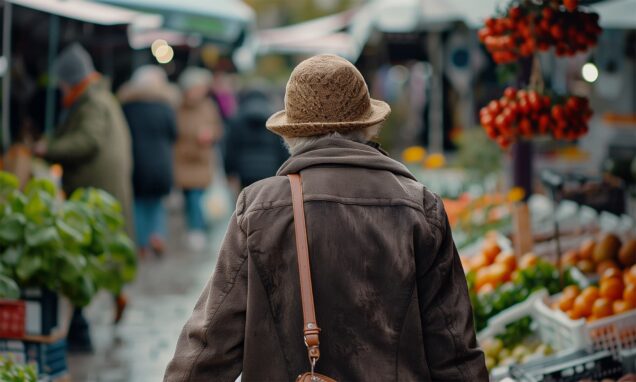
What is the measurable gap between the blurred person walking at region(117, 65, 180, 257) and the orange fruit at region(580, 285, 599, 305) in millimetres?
6334

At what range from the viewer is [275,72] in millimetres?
45344

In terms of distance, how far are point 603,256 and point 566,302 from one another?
1.09m

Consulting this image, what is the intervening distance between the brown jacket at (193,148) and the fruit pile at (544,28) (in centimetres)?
724

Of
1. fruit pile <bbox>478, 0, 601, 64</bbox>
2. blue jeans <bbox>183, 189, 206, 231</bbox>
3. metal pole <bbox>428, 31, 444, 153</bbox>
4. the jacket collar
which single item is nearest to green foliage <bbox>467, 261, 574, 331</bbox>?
fruit pile <bbox>478, 0, 601, 64</bbox>

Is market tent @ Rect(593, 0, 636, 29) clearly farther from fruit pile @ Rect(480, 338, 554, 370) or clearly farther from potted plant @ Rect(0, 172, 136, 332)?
potted plant @ Rect(0, 172, 136, 332)

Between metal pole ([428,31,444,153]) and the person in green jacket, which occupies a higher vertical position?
the person in green jacket

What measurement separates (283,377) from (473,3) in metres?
3.38

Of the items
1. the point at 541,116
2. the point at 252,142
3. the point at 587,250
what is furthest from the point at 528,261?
the point at 252,142

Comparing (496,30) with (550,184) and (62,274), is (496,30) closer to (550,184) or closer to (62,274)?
(550,184)

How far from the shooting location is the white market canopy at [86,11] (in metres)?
7.59

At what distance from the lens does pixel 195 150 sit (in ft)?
39.7

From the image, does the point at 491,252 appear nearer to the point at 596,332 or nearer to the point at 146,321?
the point at 596,332

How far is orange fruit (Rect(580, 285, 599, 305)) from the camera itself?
4957 mm

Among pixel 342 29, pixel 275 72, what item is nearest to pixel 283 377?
pixel 342 29
